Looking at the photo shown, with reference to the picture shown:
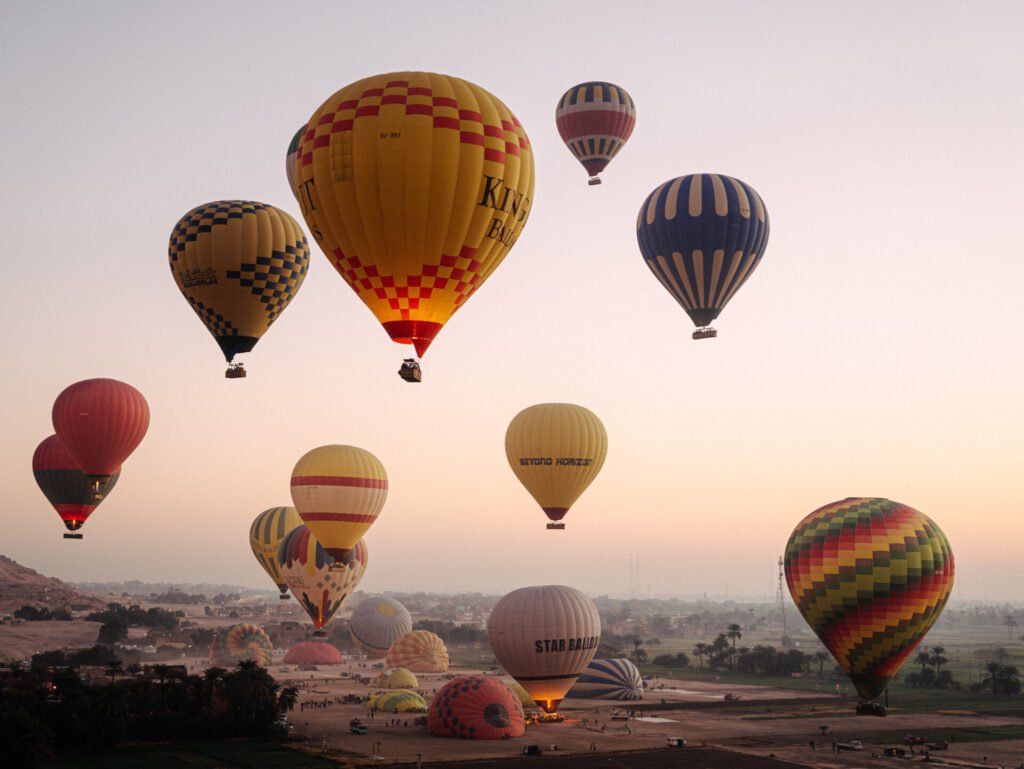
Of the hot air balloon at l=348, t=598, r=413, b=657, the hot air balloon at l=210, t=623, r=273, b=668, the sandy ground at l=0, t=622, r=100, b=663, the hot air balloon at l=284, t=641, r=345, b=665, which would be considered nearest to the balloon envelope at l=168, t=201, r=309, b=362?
the hot air balloon at l=210, t=623, r=273, b=668

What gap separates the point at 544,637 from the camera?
50.5 m

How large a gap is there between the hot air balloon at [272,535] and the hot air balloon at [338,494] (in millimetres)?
14742

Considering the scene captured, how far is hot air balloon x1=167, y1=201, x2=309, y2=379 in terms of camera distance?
1523 inches

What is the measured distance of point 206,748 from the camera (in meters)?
45.3

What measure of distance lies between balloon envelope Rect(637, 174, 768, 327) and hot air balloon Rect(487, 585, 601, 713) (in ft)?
53.0

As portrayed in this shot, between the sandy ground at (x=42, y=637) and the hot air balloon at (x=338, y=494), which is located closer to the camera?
the hot air balloon at (x=338, y=494)

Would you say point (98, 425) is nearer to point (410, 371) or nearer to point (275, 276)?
point (275, 276)

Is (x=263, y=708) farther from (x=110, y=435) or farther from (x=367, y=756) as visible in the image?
(x=110, y=435)

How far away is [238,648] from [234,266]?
52310 millimetres

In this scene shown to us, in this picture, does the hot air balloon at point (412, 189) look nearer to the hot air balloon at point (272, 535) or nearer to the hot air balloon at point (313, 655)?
the hot air balloon at point (272, 535)

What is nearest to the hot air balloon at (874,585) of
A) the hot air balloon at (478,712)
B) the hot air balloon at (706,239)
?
the hot air balloon at (706,239)

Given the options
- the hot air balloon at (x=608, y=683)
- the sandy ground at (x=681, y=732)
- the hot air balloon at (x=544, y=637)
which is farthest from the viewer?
the hot air balloon at (x=608, y=683)

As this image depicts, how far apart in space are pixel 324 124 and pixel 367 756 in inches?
1095

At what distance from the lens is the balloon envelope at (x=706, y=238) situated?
42.0 m
